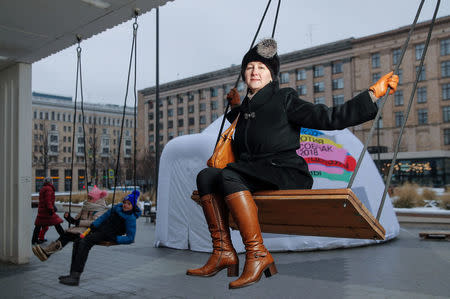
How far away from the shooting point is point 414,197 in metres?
23.6

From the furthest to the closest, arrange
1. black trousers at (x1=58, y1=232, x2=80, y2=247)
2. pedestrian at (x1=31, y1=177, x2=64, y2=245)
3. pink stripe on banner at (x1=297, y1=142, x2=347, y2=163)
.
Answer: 1. pedestrian at (x1=31, y1=177, x2=64, y2=245)
2. pink stripe on banner at (x1=297, y1=142, x2=347, y2=163)
3. black trousers at (x1=58, y1=232, x2=80, y2=247)

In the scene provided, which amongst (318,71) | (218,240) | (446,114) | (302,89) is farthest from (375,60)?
(218,240)

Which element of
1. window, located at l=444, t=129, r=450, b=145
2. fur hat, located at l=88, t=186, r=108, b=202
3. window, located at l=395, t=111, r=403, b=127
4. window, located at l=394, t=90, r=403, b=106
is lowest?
fur hat, located at l=88, t=186, r=108, b=202

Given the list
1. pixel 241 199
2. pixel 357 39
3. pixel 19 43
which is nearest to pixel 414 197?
pixel 19 43

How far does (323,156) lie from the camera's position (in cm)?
1164

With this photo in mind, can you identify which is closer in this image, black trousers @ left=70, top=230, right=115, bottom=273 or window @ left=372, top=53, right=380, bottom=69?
black trousers @ left=70, top=230, right=115, bottom=273

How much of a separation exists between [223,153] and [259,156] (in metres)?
0.34

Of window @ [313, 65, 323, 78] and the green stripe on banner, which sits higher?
window @ [313, 65, 323, 78]

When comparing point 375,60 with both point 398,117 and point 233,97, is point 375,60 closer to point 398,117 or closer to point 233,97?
point 398,117

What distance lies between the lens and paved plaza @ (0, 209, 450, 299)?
7121mm

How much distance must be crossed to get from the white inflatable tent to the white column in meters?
3.95

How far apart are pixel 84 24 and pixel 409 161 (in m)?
52.9

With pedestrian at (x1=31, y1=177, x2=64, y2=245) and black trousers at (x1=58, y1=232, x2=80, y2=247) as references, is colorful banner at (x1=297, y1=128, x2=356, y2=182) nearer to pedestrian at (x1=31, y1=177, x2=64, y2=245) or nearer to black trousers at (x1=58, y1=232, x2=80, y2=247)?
black trousers at (x1=58, y1=232, x2=80, y2=247)

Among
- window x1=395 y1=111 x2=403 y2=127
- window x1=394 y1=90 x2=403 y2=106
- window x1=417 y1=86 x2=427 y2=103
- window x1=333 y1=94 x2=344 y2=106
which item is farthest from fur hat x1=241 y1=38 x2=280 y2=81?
window x1=333 y1=94 x2=344 y2=106
